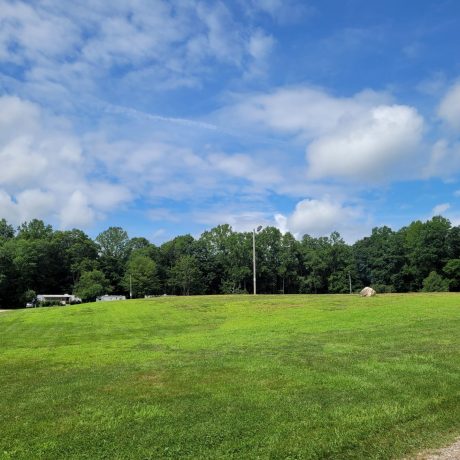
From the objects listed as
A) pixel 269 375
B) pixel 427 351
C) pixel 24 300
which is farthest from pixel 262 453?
pixel 24 300

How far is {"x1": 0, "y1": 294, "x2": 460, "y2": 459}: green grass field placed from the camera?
21.4ft

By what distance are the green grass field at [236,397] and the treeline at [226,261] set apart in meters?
83.8

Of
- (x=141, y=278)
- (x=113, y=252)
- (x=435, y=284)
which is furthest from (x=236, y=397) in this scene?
(x=113, y=252)

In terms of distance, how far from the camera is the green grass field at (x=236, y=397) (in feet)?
21.4

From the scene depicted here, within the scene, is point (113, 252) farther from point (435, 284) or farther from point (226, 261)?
point (435, 284)

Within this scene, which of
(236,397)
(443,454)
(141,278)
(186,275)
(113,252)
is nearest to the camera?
(443,454)

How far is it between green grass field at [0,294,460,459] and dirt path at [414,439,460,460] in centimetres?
23

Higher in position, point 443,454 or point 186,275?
point 186,275

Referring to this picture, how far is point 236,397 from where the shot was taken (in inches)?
348

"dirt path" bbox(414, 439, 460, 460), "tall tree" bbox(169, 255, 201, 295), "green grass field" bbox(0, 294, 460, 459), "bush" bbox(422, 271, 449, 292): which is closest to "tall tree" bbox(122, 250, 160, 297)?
"tall tree" bbox(169, 255, 201, 295)

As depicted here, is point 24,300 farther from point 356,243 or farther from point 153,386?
point 153,386

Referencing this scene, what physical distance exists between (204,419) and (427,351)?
8107 mm

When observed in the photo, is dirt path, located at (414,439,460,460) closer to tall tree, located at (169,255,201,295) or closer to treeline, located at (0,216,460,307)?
treeline, located at (0,216,460,307)

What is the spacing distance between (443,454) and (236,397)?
12.7 feet
